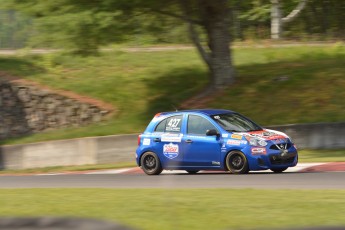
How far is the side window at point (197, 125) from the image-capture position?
58.1 ft

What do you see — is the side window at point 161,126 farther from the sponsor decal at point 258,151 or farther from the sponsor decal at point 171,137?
the sponsor decal at point 258,151

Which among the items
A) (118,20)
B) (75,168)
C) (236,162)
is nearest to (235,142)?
(236,162)

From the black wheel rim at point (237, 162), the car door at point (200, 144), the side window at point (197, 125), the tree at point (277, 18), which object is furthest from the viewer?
the tree at point (277, 18)

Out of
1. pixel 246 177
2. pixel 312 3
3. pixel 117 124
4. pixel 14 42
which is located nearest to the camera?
pixel 246 177

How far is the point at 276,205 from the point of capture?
33.2 feet

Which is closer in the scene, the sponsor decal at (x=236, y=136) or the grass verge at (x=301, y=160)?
the sponsor decal at (x=236, y=136)

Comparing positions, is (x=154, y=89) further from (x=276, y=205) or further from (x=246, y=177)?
(x=276, y=205)

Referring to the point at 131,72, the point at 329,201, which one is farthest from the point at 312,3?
the point at 329,201

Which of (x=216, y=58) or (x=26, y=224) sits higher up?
(x=216, y=58)

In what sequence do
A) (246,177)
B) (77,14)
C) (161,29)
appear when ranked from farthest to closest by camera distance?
1. (161,29)
2. (77,14)
3. (246,177)

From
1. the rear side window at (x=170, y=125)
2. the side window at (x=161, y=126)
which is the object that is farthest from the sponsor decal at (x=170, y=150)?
the side window at (x=161, y=126)

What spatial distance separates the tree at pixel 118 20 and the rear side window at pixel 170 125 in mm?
7624

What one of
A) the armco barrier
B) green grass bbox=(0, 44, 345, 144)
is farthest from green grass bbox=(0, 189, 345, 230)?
green grass bbox=(0, 44, 345, 144)

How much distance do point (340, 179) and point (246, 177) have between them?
80.0 inches
